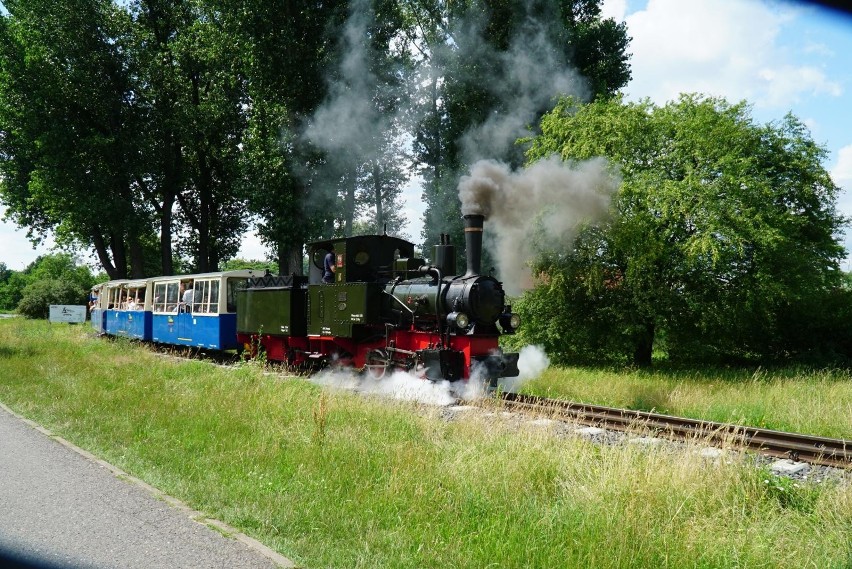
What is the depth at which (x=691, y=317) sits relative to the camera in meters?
15.0

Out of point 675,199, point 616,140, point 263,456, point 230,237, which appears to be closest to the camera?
point 263,456

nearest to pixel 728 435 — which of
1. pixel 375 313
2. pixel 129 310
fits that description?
pixel 375 313

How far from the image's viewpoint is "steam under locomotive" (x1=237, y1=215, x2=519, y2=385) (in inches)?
433

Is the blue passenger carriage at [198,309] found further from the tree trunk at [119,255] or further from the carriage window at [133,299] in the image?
the tree trunk at [119,255]

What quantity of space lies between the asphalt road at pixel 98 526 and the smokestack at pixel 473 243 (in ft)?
22.0

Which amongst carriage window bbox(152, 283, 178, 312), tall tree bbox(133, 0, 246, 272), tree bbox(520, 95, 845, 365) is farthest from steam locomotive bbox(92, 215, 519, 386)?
tall tree bbox(133, 0, 246, 272)

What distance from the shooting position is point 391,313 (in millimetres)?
12555

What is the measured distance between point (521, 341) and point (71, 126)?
2441 cm

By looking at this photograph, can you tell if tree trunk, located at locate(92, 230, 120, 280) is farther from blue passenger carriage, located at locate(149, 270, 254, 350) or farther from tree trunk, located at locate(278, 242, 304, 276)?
blue passenger carriage, located at locate(149, 270, 254, 350)

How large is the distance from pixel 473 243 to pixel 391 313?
234 cm

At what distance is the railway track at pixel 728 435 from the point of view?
272 inches

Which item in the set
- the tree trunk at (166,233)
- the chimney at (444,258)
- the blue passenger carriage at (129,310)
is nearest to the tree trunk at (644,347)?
the chimney at (444,258)

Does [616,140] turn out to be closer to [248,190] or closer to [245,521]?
[245,521]

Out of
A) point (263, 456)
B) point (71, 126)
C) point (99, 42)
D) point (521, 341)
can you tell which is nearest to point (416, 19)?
point (99, 42)
